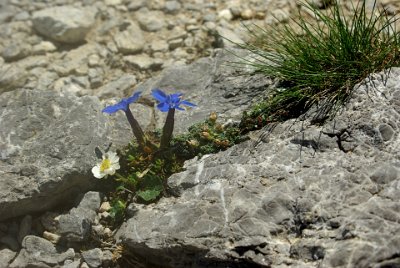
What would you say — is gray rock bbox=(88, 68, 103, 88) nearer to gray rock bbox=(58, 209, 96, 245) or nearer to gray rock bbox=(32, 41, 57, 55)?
gray rock bbox=(32, 41, 57, 55)

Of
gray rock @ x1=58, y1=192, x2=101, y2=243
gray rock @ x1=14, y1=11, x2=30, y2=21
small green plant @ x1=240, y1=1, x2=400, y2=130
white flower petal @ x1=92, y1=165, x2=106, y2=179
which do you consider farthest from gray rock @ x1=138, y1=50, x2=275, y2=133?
gray rock @ x1=14, y1=11, x2=30, y2=21

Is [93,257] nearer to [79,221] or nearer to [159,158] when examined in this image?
[79,221]

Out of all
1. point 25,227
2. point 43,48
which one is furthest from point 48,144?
point 43,48

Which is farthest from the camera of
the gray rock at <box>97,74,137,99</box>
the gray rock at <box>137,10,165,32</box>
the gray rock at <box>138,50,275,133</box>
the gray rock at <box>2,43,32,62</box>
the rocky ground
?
the gray rock at <box>137,10,165,32</box>

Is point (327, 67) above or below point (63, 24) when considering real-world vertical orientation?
Answer: above

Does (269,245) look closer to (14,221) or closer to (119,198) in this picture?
(119,198)

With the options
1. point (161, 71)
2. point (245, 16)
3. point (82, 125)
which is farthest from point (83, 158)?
point (245, 16)

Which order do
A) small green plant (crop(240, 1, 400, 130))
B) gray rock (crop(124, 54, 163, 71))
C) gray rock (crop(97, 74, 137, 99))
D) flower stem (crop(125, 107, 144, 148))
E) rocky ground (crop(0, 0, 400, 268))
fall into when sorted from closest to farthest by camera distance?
1. rocky ground (crop(0, 0, 400, 268))
2. small green plant (crop(240, 1, 400, 130))
3. flower stem (crop(125, 107, 144, 148))
4. gray rock (crop(97, 74, 137, 99))
5. gray rock (crop(124, 54, 163, 71))

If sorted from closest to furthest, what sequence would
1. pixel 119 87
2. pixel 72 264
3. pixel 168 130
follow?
pixel 72 264
pixel 168 130
pixel 119 87
